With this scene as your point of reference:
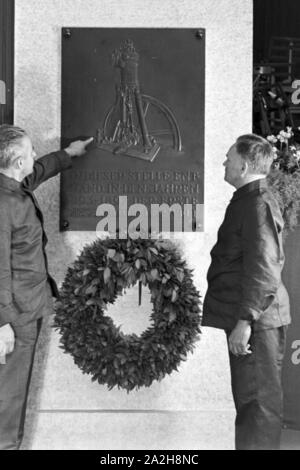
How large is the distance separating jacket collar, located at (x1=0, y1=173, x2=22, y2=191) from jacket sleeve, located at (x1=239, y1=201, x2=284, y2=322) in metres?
1.02

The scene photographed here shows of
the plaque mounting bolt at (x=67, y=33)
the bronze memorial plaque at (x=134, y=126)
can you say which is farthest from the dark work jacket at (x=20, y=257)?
the plaque mounting bolt at (x=67, y=33)

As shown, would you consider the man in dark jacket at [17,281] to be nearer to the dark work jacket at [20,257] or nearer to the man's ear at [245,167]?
the dark work jacket at [20,257]

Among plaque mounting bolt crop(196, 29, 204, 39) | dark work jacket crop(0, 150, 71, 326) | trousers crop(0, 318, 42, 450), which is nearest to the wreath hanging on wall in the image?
dark work jacket crop(0, 150, 71, 326)

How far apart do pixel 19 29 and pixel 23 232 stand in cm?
136

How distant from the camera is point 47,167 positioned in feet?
11.5

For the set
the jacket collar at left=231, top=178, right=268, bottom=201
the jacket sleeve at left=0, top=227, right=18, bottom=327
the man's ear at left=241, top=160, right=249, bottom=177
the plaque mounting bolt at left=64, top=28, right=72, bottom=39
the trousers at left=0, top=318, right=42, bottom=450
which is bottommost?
the trousers at left=0, top=318, right=42, bottom=450

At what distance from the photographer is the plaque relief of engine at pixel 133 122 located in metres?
3.79

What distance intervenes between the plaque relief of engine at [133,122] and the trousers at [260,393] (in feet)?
4.42

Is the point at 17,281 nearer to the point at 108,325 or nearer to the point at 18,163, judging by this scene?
the point at 18,163

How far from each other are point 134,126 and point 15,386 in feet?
5.22

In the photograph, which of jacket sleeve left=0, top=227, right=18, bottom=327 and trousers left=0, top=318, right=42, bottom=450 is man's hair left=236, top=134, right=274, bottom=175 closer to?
jacket sleeve left=0, top=227, right=18, bottom=327

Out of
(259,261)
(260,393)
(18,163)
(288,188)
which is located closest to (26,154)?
(18,163)

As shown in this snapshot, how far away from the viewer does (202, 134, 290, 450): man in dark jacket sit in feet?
9.26

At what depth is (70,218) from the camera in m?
3.79
